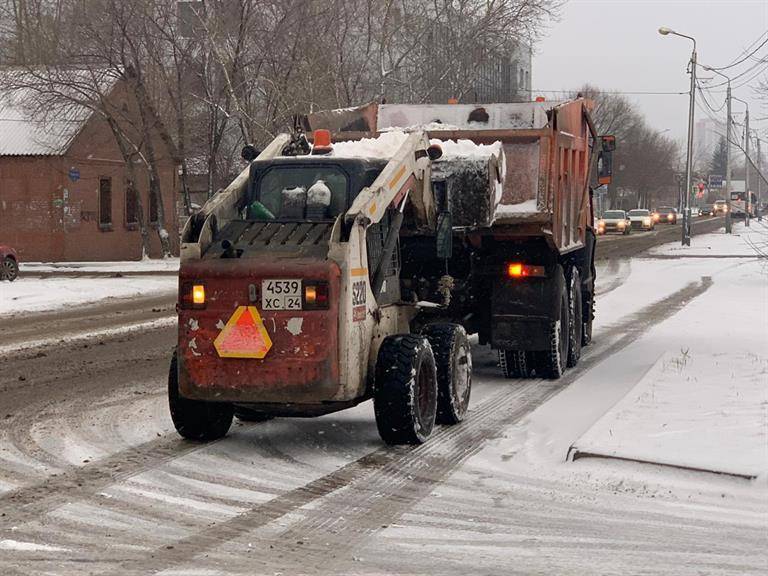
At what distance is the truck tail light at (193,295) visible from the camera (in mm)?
8585

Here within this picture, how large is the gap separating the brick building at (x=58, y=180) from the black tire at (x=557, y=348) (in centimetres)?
Result: 2904

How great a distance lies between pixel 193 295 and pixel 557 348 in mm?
5147

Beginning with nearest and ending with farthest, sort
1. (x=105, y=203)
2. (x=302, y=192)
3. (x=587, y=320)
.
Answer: (x=302, y=192)
(x=587, y=320)
(x=105, y=203)

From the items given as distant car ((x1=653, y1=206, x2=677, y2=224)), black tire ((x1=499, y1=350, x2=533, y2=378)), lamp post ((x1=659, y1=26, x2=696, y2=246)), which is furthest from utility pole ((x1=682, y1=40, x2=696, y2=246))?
distant car ((x1=653, y1=206, x2=677, y2=224))

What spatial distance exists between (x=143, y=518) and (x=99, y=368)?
257 inches

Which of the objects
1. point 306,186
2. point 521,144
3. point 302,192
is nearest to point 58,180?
point 521,144

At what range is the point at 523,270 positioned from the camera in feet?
41.2

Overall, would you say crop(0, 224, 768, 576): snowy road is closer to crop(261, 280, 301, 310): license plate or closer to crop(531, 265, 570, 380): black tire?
crop(261, 280, 301, 310): license plate

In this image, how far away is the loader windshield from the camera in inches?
365

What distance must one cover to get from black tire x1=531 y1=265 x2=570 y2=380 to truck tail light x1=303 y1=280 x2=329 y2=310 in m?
4.68

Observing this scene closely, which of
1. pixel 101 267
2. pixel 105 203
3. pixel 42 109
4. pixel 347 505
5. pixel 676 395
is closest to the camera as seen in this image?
pixel 347 505

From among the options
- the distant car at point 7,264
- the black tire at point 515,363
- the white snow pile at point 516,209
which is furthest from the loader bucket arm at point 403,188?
the distant car at point 7,264

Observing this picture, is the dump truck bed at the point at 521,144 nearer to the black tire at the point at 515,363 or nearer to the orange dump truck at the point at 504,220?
the orange dump truck at the point at 504,220

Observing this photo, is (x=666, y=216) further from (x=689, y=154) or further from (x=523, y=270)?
(x=523, y=270)
